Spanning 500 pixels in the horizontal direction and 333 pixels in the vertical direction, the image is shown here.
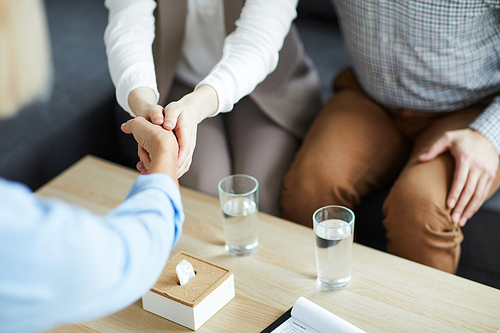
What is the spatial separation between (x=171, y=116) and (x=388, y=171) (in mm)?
695

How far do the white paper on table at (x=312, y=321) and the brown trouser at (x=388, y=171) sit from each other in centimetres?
44

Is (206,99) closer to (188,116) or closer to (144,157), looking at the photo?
(188,116)

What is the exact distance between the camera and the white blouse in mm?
1071

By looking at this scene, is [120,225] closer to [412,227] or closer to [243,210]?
[243,210]

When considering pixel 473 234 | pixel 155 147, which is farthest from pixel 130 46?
pixel 473 234

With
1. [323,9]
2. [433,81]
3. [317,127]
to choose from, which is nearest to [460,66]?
[433,81]

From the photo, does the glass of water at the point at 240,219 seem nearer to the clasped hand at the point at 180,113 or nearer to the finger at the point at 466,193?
the clasped hand at the point at 180,113

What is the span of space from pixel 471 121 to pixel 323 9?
103 centimetres

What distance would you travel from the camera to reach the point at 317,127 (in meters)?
1.36

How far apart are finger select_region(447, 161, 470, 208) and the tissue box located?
0.55m

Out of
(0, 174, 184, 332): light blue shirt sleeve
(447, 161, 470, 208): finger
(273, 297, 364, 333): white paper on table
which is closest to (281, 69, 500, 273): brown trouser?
(447, 161, 470, 208): finger

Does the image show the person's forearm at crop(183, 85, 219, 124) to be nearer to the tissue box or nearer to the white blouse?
the white blouse

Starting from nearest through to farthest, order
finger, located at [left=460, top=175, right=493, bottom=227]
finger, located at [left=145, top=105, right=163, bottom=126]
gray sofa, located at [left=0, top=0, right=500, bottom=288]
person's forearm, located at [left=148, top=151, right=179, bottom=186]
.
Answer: person's forearm, located at [left=148, top=151, right=179, bottom=186], finger, located at [left=145, top=105, right=163, bottom=126], finger, located at [left=460, top=175, right=493, bottom=227], gray sofa, located at [left=0, top=0, right=500, bottom=288]

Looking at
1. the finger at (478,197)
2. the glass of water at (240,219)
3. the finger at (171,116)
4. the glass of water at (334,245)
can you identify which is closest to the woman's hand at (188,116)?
the finger at (171,116)
